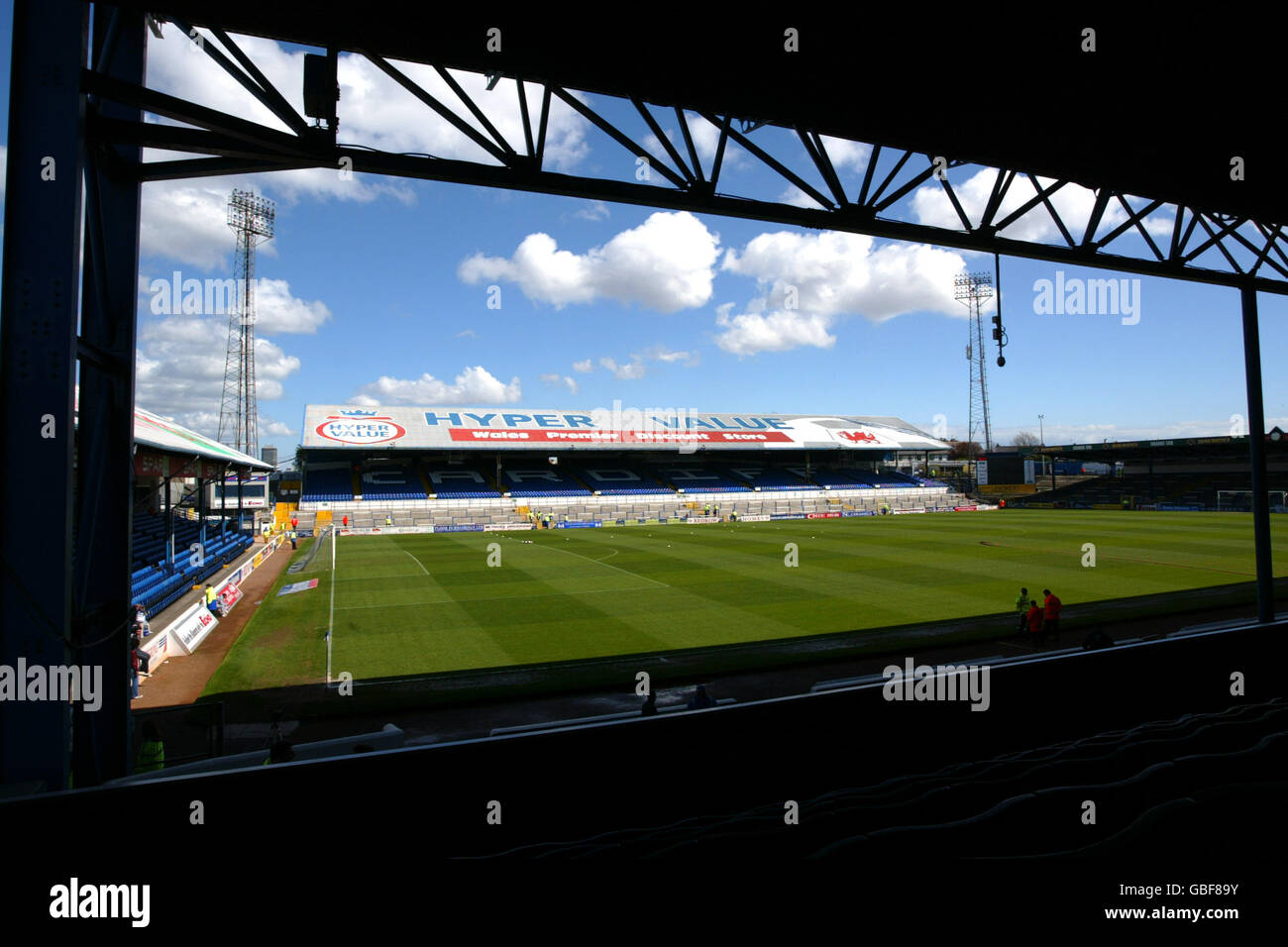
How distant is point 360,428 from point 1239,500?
2671 inches

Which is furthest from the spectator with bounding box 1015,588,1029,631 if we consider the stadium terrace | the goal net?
the goal net

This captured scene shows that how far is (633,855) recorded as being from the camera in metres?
2.42

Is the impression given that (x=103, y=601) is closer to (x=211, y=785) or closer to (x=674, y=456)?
(x=211, y=785)

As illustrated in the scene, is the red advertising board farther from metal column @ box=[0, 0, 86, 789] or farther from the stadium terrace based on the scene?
metal column @ box=[0, 0, 86, 789]

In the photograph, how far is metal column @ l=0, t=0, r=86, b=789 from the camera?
4.19 meters

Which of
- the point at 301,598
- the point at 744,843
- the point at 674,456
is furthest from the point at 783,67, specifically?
the point at 674,456

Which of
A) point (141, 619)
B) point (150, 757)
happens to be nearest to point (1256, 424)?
point (150, 757)

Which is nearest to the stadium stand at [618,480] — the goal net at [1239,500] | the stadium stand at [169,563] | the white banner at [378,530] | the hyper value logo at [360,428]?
the white banner at [378,530]

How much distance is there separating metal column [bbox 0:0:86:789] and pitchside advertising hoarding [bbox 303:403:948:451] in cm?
5096

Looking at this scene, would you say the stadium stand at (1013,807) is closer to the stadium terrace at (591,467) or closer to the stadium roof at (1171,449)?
the stadium terrace at (591,467)

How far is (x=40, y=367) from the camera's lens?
4.24 metres

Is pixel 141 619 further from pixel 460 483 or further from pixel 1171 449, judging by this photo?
pixel 1171 449

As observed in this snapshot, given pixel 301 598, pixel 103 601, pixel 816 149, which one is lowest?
pixel 301 598
